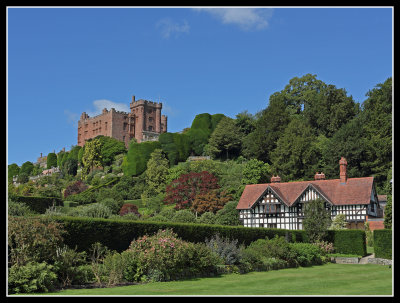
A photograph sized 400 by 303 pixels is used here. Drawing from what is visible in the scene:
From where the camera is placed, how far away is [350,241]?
26547mm

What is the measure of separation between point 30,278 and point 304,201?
27.9m

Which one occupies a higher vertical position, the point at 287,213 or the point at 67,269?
the point at 67,269

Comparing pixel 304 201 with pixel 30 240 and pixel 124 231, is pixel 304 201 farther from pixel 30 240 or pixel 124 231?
pixel 30 240

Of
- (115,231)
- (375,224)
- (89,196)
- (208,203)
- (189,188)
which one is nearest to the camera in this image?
(115,231)

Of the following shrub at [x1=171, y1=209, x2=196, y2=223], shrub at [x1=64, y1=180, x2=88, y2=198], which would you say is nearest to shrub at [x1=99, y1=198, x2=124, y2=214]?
shrub at [x1=171, y1=209, x2=196, y2=223]

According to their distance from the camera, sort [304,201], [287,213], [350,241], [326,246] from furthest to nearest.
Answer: [287,213], [304,201], [350,241], [326,246]

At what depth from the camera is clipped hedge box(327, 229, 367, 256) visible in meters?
26.3

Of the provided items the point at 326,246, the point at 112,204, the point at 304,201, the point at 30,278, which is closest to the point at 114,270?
the point at 30,278

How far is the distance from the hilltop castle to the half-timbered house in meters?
45.4

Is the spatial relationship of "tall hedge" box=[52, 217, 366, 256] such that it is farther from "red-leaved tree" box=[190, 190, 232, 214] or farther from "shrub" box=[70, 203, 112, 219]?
"red-leaved tree" box=[190, 190, 232, 214]

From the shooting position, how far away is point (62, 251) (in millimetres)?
13766

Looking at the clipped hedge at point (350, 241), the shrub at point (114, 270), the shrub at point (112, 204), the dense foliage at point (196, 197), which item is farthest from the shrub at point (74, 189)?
the shrub at point (114, 270)
